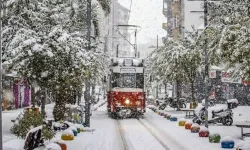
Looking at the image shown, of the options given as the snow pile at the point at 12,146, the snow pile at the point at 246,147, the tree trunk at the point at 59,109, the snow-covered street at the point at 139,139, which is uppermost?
the tree trunk at the point at 59,109

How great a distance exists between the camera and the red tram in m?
29.4

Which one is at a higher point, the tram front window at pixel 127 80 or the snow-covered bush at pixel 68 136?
the tram front window at pixel 127 80

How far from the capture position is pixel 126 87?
29.6m

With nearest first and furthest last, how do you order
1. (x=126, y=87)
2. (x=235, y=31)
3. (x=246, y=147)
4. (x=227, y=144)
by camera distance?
(x=246, y=147) < (x=227, y=144) < (x=235, y=31) < (x=126, y=87)

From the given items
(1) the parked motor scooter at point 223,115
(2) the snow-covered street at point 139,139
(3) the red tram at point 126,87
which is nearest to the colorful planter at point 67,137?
(2) the snow-covered street at point 139,139

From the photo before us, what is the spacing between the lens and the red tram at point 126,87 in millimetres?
29359

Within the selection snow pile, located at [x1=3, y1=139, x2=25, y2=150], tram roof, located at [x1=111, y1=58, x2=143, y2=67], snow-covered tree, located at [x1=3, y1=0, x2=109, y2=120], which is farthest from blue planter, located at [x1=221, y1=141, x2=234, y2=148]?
tram roof, located at [x1=111, y1=58, x2=143, y2=67]

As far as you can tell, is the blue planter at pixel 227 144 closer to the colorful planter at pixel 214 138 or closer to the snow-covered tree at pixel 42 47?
the colorful planter at pixel 214 138

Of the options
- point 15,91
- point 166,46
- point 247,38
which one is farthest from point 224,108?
point 15,91

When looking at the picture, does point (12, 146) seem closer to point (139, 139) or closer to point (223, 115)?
point (139, 139)

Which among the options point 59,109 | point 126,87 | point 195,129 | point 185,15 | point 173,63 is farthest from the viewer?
point 185,15

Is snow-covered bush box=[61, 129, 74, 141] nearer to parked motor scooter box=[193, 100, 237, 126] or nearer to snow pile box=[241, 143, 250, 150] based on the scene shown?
snow pile box=[241, 143, 250, 150]

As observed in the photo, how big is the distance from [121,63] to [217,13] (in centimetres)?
1149

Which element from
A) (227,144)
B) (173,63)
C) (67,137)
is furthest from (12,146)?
(173,63)
